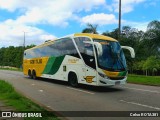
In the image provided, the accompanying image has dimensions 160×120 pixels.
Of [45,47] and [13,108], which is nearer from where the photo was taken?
[13,108]

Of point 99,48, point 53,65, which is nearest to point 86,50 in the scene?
point 99,48

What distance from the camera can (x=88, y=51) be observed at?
693 inches

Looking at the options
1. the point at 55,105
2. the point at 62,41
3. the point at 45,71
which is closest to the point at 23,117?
the point at 55,105

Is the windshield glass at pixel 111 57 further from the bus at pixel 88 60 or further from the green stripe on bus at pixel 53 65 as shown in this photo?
the green stripe on bus at pixel 53 65

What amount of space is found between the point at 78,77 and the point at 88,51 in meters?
2.14

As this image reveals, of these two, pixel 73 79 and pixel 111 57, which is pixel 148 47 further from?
pixel 111 57

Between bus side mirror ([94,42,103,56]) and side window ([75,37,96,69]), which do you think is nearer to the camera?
bus side mirror ([94,42,103,56])

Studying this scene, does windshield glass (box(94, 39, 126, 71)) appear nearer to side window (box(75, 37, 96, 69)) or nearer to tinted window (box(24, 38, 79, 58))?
side window (box(75, 37, 96, 69))

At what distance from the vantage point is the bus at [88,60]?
16.8 meters

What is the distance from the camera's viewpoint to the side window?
17.3 metres

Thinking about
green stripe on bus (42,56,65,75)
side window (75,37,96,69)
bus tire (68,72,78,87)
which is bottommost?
bus tire (68,72,78,87)

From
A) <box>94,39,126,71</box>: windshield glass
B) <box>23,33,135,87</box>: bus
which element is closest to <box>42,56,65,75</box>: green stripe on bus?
<box>23,33,135,87</box>: bus

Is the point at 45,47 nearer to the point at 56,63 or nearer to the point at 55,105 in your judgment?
the point at 56,63

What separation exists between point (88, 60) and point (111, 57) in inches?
Answer: 55.9
